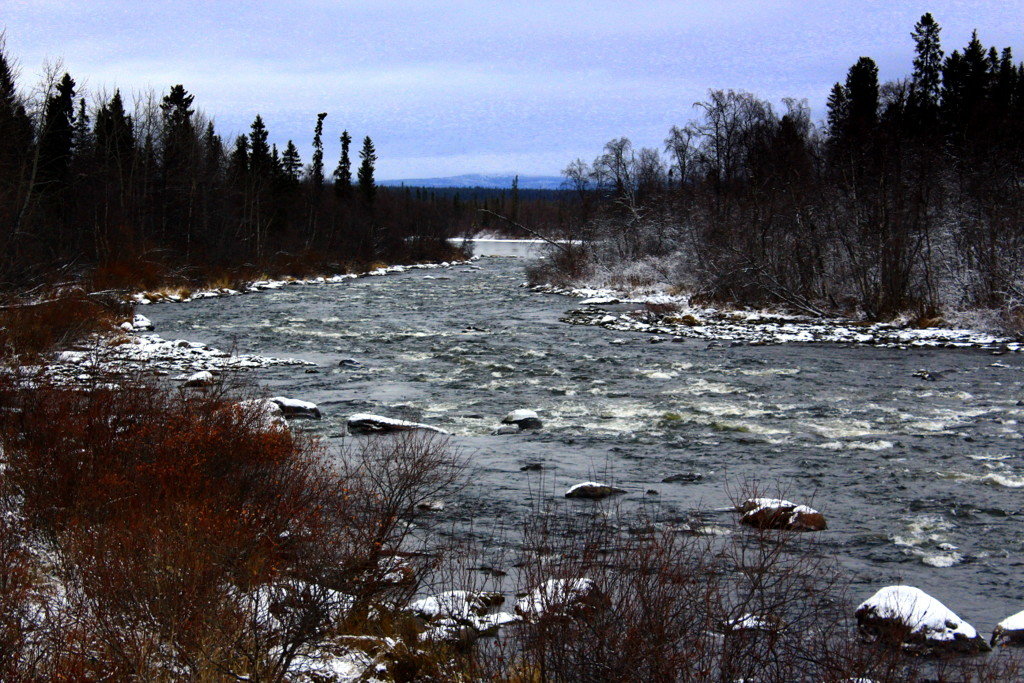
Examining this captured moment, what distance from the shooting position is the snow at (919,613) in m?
4.72

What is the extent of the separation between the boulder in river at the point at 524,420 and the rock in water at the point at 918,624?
7.02 metres

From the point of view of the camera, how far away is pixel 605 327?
2459 centimetres

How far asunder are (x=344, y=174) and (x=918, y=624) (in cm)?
7702

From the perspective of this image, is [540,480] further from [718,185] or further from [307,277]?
[307,277]

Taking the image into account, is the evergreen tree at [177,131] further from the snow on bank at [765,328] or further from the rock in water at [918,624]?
the rock in water at [918,624]

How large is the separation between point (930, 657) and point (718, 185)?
116ft

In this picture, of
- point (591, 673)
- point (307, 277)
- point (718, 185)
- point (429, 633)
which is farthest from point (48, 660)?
point (307, 277)

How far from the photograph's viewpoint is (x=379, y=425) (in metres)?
10.9

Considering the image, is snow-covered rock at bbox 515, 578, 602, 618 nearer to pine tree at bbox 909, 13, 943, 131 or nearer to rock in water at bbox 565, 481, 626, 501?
rock in water at bbox 565, 481, 626, 501

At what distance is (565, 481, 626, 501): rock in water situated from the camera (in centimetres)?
823

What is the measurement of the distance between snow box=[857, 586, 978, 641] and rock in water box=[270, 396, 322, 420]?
8.39 m

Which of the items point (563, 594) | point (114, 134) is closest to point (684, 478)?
point (563, 594)

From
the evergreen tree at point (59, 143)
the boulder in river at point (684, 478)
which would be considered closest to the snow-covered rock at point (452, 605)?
the boulder in river at point (684, 478)

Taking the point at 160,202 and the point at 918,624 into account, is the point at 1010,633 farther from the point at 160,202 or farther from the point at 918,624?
the point at 160,202
